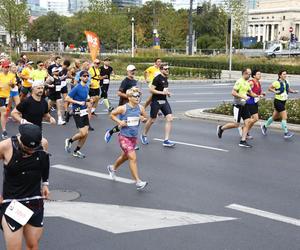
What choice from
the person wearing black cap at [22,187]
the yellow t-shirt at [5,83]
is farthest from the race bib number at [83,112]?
the person wearing black cap at [22,187]

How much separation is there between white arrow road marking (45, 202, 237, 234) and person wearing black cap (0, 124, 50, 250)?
188cm

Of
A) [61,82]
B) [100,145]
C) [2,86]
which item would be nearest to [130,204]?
[100,145]

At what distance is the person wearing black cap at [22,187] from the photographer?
474 centimetres

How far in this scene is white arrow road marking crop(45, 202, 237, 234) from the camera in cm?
689

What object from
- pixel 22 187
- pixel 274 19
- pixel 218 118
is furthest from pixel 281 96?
pixel 274 19

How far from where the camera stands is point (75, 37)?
100875 mm

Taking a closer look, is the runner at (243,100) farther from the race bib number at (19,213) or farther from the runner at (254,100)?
the race bib number at (19,213)

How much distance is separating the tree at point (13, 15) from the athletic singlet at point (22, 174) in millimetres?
49829

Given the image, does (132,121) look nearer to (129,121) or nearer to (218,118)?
(129,121)

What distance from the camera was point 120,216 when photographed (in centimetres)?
729

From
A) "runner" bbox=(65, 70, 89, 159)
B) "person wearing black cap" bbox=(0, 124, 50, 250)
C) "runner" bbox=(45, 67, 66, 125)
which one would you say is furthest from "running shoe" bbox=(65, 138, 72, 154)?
"person wearing black cap" bbox=(0, 124, 50, 250)

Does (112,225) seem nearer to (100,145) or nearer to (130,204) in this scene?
(130,204)

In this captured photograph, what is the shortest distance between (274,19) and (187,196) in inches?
5455

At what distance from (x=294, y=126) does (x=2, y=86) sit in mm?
7932
